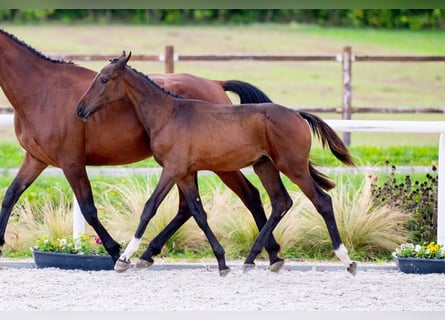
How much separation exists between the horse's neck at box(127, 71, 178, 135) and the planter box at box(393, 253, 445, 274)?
220 centimetres

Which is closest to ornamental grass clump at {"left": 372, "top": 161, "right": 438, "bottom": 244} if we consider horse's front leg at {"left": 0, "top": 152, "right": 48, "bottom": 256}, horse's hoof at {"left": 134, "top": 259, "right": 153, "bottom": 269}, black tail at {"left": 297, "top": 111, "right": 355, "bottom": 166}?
black tail at {"left": 297, "top": 111, "right": 355, "bottom": 166}

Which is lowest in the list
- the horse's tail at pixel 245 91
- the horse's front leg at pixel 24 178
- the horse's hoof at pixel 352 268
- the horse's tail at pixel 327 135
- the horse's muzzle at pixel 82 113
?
the horse's hoof at pixel 352 268

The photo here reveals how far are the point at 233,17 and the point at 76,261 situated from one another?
20583 millimetres

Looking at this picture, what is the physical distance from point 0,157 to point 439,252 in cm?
768

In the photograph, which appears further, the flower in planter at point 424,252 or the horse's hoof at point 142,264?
the flower in planter at point 424,252

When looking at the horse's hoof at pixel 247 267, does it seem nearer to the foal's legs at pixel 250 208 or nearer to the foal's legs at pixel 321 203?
the foal's legs at pixel 321 203

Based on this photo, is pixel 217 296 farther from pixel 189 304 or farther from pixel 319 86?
pixel 319 86

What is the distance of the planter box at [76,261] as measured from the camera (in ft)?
23.6

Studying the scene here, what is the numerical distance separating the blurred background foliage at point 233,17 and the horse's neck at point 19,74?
1456cm

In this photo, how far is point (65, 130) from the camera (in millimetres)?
6750

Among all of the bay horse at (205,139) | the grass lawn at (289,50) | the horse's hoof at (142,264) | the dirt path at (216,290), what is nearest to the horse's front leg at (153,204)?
the bay horse at (205,139)

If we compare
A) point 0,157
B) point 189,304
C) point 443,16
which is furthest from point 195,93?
point 443,16

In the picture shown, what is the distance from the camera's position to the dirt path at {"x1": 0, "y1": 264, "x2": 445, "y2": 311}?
574cm

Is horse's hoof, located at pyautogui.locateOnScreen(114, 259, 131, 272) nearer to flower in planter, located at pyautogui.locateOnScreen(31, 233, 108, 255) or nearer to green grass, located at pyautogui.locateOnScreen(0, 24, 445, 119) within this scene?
flower in planter, located at pyautogui.locateOnScreen(31, 233, 108, 255)
